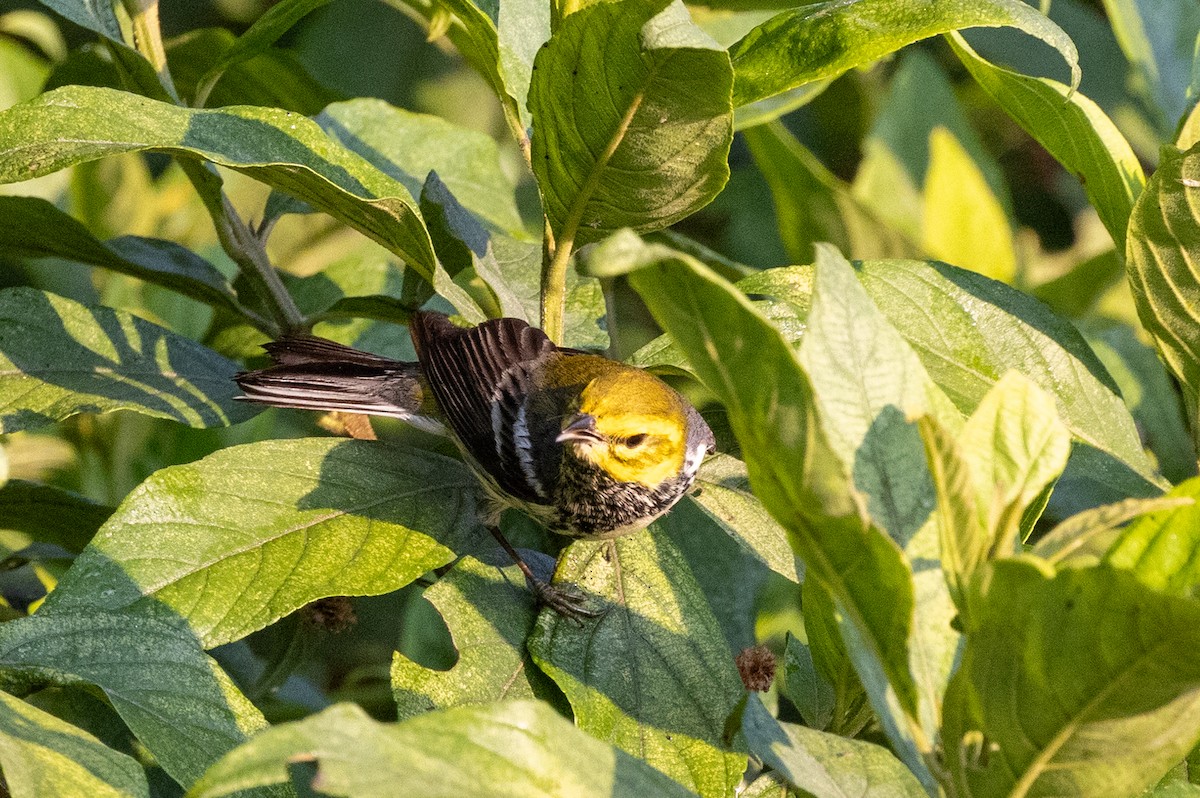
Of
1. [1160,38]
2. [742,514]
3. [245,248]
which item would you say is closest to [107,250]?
[245,248]

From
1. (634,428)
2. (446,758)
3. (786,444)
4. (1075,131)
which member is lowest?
(634,428)

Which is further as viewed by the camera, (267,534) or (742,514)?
(742,514)

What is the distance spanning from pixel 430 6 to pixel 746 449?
164 centimetres

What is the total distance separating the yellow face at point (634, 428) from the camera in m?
2.92

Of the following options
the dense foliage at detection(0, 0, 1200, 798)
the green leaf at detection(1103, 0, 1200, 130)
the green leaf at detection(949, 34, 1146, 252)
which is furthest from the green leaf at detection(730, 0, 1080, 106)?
the green leaf at detection(1103, 0, 1200, 130)

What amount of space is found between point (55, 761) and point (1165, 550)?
1117 mm

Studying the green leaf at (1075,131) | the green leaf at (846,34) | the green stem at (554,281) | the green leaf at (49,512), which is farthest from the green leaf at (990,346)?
the green leaf at (49,512)

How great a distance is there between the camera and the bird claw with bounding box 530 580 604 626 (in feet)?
5.56

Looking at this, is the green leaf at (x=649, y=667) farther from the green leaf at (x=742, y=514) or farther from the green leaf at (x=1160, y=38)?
the green leaf at (x=1160, y=38)

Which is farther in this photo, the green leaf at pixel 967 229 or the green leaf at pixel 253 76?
the green leaf at pixel 967 229

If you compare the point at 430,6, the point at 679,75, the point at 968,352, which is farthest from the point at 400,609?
the point at 679,75

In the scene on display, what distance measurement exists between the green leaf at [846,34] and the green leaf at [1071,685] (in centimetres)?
77

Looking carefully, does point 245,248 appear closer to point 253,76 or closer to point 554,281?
point 554,281

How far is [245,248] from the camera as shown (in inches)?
86.4
